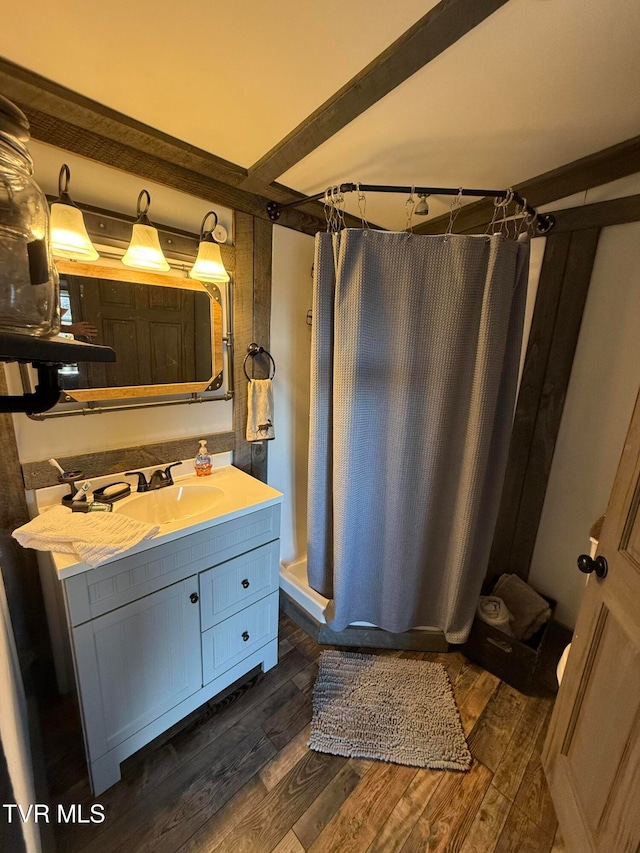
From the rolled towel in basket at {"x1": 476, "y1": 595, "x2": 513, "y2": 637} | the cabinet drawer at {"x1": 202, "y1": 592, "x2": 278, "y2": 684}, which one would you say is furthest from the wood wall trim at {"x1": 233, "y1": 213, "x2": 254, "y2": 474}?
the rolled towel in basket at {"x1": 476, "y1": 595, "x2": 513, "y2": 637}

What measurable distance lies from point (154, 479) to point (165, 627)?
556mm

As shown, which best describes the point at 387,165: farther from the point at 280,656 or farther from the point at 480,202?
the point at 280,656

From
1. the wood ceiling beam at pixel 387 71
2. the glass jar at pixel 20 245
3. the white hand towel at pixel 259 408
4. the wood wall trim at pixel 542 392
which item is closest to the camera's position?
the glass jar at pixel 20 245

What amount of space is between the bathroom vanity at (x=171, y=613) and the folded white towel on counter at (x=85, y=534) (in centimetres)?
3

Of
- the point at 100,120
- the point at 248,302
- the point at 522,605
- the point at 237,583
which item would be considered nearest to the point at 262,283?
the point at 248,302

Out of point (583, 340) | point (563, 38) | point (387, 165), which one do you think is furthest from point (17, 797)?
point (583, 340)

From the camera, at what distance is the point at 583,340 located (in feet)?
5.17

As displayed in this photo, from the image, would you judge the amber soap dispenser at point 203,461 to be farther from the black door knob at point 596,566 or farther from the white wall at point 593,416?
the white wall at point 593,416

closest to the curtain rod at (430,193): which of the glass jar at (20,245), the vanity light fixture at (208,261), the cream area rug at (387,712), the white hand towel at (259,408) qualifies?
the vanity light fixture at (208,261)

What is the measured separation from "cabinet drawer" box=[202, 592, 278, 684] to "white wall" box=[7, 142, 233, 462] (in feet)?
2.72

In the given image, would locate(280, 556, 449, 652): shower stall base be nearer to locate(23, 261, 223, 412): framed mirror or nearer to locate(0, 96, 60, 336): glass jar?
locate(23, 261, 223, 412): framed mirror

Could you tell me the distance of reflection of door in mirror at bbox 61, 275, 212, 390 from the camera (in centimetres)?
123

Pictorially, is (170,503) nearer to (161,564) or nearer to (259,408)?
(161,564)

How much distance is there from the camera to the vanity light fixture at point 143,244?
122cm
